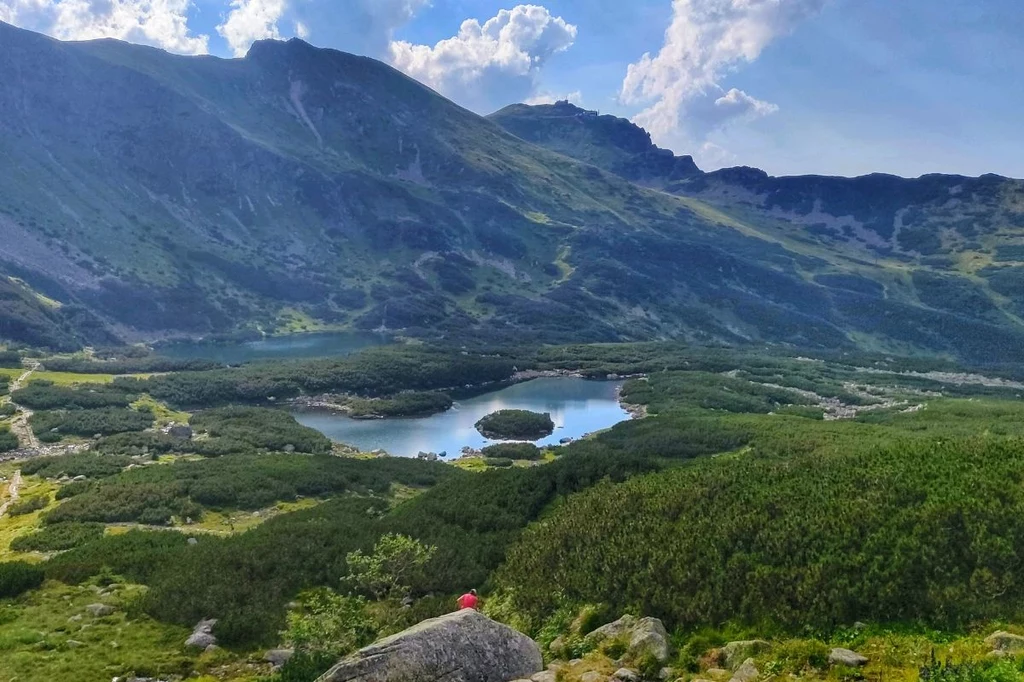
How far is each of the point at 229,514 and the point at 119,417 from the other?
127ft

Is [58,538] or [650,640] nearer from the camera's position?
[650,640]

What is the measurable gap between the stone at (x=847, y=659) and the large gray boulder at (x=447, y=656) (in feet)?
22.4

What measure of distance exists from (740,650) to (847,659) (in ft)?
8.45

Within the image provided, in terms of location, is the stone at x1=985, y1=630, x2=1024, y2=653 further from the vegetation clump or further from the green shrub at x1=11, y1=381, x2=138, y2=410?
the green shrub at x1=11, y1=381, x2=138, y2=410

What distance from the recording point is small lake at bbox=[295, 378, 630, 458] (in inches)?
3359

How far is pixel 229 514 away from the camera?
47219 millimetres

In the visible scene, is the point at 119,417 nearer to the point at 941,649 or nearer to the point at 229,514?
the point at 229,514

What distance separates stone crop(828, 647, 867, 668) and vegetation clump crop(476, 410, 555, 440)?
247ft

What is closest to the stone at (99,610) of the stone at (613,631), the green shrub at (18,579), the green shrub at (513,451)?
the green shrub at (18,579)

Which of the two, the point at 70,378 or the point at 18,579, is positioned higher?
the point at 70,378

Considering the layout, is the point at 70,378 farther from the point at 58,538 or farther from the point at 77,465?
the point at 58,538

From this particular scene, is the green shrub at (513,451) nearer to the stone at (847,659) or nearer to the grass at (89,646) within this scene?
the grass at (89,646)

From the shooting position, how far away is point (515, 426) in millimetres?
93188

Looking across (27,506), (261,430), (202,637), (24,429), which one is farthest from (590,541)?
(24,429)
